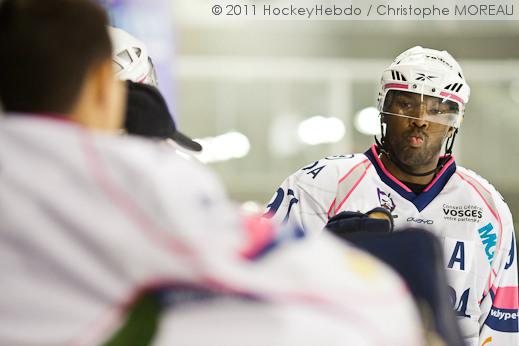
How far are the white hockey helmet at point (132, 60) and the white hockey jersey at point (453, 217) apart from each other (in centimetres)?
62

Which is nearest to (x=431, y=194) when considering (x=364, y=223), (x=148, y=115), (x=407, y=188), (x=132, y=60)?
(x=407, y=188)

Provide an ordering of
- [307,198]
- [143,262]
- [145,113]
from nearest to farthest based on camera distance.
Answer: [143,262] < [145,113] < [307,198]

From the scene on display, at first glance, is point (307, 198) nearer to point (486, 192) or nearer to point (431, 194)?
point (431, 194)

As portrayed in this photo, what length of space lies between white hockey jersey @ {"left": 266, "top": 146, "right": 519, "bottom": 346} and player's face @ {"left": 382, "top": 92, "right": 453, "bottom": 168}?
83mm

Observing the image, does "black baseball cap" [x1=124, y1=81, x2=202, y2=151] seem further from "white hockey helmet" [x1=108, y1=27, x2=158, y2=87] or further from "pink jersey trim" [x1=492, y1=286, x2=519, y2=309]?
"pink jersey trim" [x1=492, y1=286, x2=519, y2=309]

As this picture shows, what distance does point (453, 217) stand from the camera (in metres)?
3.36

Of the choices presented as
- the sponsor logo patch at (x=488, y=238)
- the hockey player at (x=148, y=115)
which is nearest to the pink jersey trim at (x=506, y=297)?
the sponsor logo patch at (x=488, y=238)

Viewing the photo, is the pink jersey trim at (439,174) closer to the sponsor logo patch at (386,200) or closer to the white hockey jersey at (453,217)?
the white hockey jersey at (453,217)

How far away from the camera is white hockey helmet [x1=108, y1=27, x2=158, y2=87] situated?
9.56 ft

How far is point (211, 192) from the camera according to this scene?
0.95 meters

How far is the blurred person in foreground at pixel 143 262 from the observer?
2.99 feet

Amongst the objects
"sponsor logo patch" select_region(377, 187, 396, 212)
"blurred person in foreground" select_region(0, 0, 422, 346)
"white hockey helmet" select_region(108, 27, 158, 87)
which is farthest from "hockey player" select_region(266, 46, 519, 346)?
"blurred person in foreground" select_region(0, 0, 422, 346)

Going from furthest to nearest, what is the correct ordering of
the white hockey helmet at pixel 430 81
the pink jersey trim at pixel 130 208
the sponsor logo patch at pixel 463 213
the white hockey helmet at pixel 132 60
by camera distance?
the white hockey helmet at pixel 430 81 < the sponsor logo patch at pixel 463 213 < the white hockey helmet at pixel 132 60 < the pink jersey trim at pixel 130 208

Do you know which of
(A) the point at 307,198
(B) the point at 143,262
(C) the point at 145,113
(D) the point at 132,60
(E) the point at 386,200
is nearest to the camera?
(B) the point at 143,262
